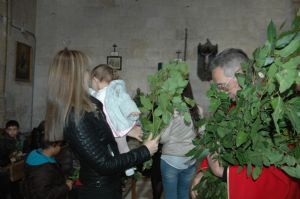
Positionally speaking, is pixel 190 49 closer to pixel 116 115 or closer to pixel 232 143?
pixel 116 115

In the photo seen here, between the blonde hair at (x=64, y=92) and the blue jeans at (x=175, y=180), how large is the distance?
195 centimetres

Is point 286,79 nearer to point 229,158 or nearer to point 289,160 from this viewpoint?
point 289,160

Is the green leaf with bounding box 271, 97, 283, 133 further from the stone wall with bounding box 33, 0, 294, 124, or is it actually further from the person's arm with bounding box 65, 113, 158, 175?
the stone wall with bounding box 33, 0, 294, 124

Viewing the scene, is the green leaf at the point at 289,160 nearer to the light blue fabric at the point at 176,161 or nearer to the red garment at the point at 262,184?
the red garment at the point at 262,184

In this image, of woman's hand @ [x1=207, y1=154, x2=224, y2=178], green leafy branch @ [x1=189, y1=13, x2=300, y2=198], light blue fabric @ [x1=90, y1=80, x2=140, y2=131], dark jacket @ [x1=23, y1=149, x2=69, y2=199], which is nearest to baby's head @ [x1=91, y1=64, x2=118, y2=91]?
light blue fabric @ [x1=90, y1=80, x2=140, y2=131]

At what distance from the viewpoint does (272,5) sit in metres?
9.84

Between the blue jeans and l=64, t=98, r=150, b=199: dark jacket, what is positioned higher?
l=64, t=98, r=150, b=199: dark jacket

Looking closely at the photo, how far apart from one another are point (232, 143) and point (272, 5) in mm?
8896

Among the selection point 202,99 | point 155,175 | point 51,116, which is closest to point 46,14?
point 202,99

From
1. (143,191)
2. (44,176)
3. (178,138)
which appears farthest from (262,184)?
(143,191)

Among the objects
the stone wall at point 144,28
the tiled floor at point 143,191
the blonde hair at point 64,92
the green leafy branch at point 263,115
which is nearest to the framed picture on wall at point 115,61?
the stone wall at point 144,28

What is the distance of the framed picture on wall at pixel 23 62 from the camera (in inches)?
373

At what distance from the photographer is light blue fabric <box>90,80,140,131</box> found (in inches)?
121

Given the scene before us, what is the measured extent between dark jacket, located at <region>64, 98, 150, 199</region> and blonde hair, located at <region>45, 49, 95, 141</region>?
40 millimetres
